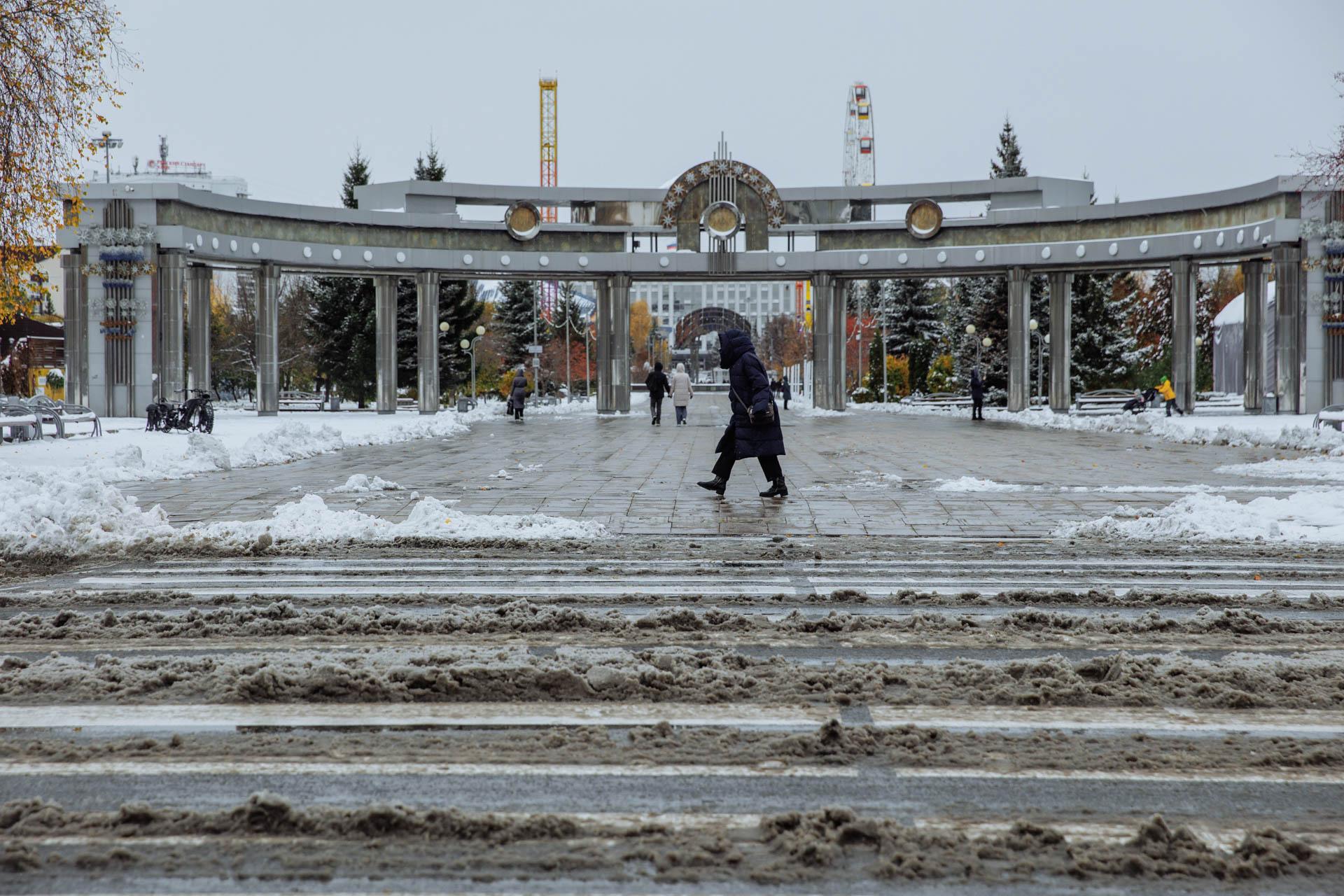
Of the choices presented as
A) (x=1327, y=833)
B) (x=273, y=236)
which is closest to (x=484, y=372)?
(x=273, y=236)

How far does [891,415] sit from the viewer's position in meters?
48.1

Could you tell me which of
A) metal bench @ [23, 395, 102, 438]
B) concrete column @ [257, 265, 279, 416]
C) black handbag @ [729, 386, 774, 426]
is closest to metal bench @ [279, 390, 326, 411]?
concrete column @ [257, 265, 279, 416]

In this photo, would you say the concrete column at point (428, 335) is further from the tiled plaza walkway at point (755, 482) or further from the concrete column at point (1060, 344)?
the concrete column at point (1060, 344)

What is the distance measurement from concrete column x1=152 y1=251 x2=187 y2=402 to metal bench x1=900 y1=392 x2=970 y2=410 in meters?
35.8

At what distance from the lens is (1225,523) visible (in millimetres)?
10469

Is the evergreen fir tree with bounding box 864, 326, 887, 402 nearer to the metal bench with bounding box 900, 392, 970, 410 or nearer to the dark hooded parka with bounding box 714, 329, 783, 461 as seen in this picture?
the metal bench with bounding box 900, 392, 970, 410

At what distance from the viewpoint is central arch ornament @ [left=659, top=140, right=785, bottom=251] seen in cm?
4681

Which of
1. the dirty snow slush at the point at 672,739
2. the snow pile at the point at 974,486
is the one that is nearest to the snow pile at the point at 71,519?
the dirty snow slush at the point at 672,739

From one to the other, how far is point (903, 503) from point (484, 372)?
6014 centimetres

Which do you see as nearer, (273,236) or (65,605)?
(65,605)

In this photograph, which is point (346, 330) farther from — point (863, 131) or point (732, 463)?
point (863, 131)

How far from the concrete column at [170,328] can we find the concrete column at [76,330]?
2054 millimetres

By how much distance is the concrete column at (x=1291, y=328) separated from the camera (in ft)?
123

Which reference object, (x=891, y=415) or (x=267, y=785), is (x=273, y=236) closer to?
(x=891, y=415)
